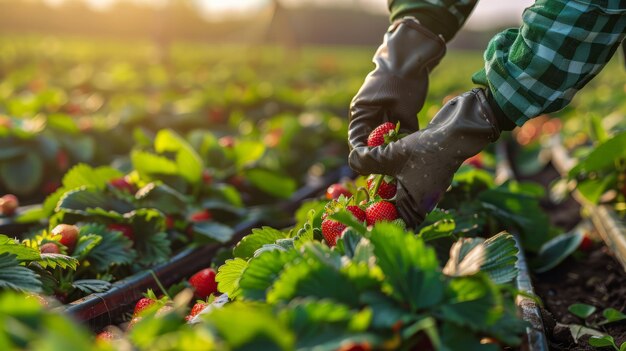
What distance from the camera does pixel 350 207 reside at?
2.20 m

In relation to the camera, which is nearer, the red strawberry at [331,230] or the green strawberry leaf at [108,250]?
the red strawberry at [331,230]

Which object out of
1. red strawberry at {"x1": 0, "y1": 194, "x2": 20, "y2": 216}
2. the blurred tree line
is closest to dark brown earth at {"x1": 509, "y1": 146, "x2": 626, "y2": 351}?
red strawberry at {"x1": 0, "y1": 194, "x2": 20, "y2": 216}

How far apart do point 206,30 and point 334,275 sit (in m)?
47.9

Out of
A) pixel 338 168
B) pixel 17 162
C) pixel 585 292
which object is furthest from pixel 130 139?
pixel 585 292

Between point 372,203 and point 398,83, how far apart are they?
18.9 inches

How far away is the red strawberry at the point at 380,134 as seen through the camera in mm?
2264

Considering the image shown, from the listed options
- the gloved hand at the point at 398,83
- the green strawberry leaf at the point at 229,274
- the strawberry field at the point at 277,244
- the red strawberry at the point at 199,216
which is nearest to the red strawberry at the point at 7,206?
the strawberry field at the point at 277,244

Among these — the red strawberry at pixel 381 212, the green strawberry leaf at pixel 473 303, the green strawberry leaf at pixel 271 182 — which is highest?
the green strawberry leaf at pixel 473 303

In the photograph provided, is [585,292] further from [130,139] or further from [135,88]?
[135,88]

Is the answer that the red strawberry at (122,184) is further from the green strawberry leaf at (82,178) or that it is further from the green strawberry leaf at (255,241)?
the green strawberry leaf at (255,241)

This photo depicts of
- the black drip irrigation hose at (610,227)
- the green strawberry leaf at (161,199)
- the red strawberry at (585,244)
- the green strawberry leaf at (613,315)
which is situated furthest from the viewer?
the red strawberry at (585,244)

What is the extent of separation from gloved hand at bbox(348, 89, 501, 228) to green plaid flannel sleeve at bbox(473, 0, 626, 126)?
9 cm

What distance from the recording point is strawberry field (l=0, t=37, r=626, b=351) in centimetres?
141

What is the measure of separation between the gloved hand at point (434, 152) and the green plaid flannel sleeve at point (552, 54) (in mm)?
86
